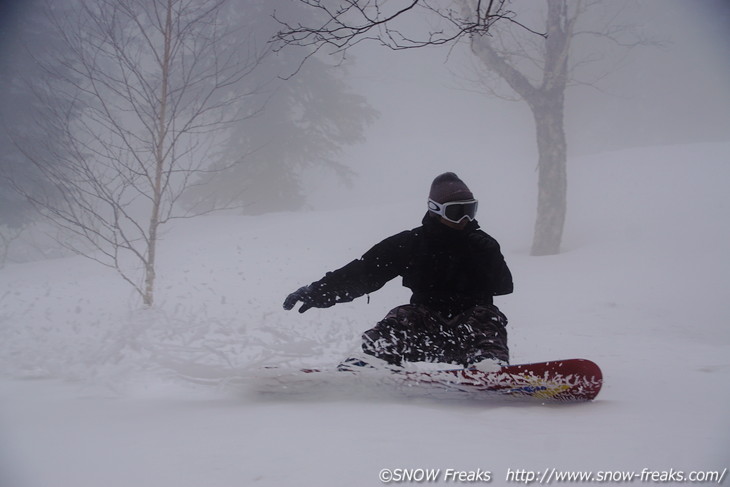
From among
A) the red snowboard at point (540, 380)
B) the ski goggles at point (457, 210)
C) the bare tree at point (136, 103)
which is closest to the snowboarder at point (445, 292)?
the ski goggles at point (457, 210)

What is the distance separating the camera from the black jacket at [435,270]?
3465 mm

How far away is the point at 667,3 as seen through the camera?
36.7 meters

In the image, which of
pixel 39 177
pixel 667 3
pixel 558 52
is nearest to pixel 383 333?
pixel 558 52

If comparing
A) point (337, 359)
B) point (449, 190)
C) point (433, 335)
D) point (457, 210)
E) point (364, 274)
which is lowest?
point (337, 359)

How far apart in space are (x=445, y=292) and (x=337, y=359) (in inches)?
79.6

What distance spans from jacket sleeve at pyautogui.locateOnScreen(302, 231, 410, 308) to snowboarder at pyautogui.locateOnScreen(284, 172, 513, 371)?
0.02m

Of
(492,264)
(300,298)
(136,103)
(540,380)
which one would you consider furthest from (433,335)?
(136,103)

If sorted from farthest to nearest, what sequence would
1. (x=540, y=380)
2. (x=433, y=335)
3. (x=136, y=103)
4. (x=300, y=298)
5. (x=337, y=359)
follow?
(x=136, y=103), (x=337, y=359), (x=300, y=298), (x=433, y=335), (x=540, y=380)

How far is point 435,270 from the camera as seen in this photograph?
3.52 m

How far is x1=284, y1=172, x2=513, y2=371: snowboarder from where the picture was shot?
336 cm

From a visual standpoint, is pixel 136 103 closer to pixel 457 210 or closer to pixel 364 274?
pixel 364 274

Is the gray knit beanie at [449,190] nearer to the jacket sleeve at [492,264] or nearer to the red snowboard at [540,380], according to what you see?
the jacket sleeve at [492,264]

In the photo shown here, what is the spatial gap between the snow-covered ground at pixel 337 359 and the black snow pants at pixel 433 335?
46 cm

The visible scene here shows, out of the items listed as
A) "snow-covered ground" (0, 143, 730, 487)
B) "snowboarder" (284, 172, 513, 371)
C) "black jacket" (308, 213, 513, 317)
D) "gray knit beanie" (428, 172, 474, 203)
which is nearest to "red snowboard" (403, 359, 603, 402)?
"snow-covered ground" (0, 143, 730, 487)
